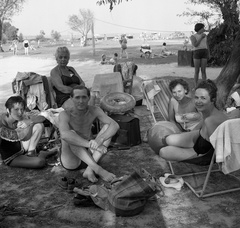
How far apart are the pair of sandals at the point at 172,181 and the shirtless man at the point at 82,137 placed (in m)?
0.53

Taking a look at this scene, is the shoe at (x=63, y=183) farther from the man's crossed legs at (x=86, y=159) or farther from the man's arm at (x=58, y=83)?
the man's arm at (x=58, y=83)

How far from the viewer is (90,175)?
356 centimetres

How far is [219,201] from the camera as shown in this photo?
306 centimetres

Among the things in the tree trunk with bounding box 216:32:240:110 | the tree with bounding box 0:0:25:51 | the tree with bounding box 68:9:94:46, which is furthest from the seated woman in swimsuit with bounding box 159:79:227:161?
the tree with bounding box 68:9:94:46

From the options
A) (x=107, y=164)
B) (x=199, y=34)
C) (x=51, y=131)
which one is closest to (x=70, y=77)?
(x=51, y=131)

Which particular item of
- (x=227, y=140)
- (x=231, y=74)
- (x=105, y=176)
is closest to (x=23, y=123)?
(x=105, y=176)

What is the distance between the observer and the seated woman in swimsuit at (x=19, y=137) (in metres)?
3.77

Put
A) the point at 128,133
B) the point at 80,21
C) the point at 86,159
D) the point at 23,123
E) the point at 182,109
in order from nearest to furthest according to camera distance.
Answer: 1. the point at 86,159
2. the point at 23,123
3. the point at 182,109
4. the point at 128,133
5. the point at 80,21

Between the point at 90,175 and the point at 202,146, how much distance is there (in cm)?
125

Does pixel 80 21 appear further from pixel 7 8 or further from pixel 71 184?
pixel 71 184

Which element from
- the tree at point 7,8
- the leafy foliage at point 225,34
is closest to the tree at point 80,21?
the tree at point 7,8

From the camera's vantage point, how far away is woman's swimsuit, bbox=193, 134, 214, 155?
9.91ft

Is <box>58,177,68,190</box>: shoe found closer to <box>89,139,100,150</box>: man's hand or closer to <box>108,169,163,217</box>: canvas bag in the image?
<box>89,139,100,150</box>: man's hand

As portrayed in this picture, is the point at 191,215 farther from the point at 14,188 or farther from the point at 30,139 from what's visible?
the point at 30,139
